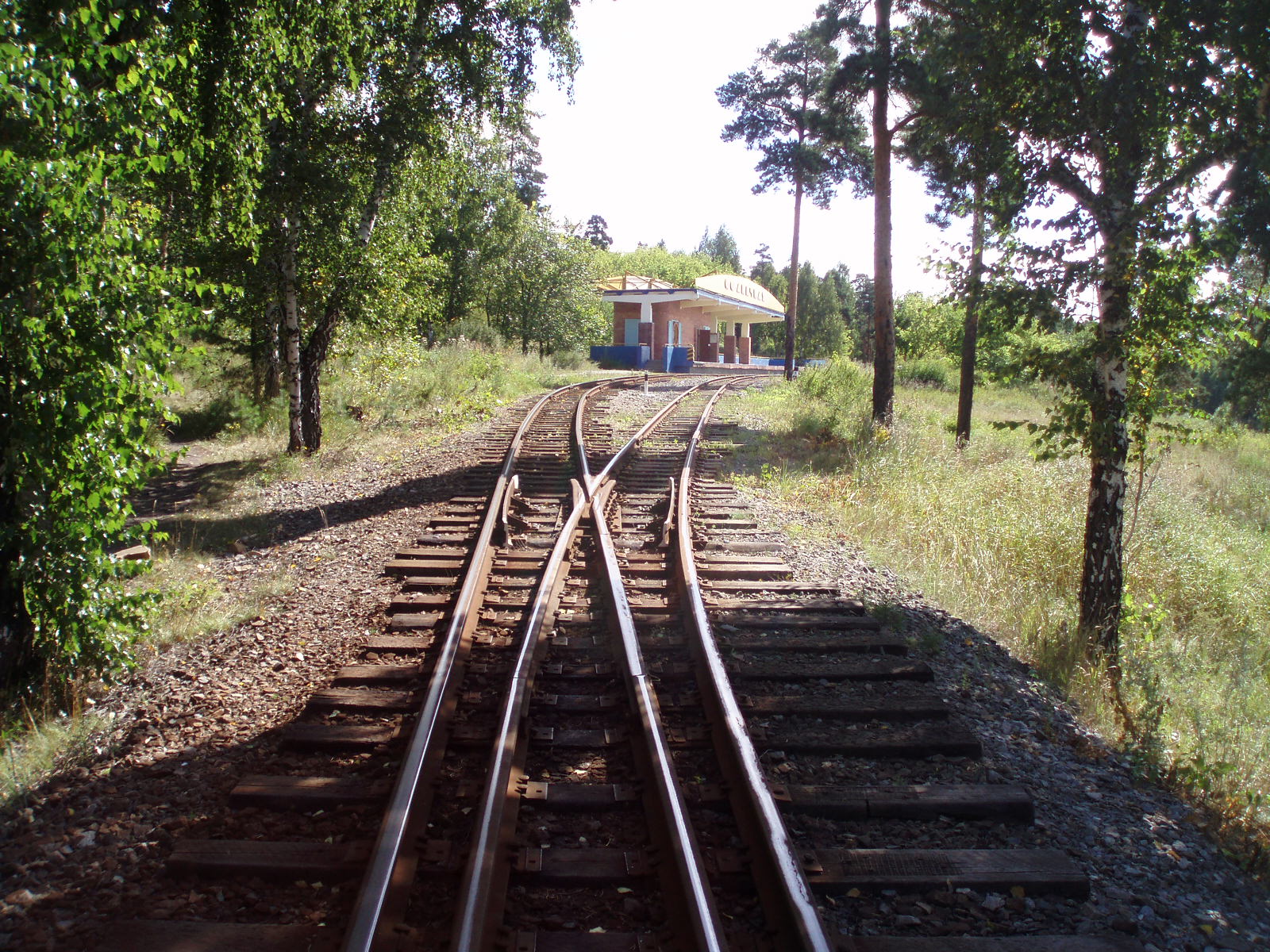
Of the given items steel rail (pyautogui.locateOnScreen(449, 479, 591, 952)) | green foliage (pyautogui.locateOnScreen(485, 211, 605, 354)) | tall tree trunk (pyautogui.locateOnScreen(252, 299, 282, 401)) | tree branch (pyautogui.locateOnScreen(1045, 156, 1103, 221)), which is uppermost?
green foliage (pyautogui.locateOnScreen(485, 211, 605, 354))

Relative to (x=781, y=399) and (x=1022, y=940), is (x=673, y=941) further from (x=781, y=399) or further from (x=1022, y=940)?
(x=781, y=399)

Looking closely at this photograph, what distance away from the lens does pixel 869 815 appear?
12.0 feet

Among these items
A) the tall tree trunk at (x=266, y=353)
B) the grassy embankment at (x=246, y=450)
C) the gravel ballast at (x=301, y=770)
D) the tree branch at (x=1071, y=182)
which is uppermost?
the tree branch at (x=1071, y=182)

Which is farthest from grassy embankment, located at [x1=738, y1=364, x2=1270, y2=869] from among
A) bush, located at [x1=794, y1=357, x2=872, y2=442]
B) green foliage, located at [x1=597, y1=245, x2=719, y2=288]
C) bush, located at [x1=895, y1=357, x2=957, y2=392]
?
green foliage, located at [x1=597, y1=245, x2=719, y2=288]

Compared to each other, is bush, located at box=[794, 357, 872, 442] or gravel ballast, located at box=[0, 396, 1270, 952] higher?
bush, located at box=[794, 357, 872, 442]

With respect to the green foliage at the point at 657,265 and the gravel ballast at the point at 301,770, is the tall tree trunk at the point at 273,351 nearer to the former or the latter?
the gravel ballast at the point at 301,770

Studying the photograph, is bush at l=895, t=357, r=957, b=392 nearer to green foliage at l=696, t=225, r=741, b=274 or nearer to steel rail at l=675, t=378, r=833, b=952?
steel rail at l=675, t=378, r=833, b=952

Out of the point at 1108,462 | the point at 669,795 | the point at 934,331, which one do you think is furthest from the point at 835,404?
the point at 669,795

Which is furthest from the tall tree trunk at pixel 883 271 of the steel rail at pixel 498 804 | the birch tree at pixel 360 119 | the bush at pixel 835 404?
the steel rail at pixel 498 804

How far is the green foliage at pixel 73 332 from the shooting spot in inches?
167

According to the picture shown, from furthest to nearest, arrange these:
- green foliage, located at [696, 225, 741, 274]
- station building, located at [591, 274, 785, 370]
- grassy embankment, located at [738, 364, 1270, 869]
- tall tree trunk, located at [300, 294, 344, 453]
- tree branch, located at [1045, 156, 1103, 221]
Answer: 1. green foliage, located at [696, 225, 741, 274]
2. station building, located at [591, 274, 785, 370]
3. tall tree trunk, located at [300, 294, 344, 453]
4. tree branch, located at [1045, 156, 1103, 221]
5. grassy embankment, located at [738, 364, 1270, 869]

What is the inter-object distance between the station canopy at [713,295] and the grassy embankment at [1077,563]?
75.6 feet

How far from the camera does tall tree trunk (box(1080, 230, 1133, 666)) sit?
6113mm

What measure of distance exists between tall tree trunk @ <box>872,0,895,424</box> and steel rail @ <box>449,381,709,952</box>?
414 inches
